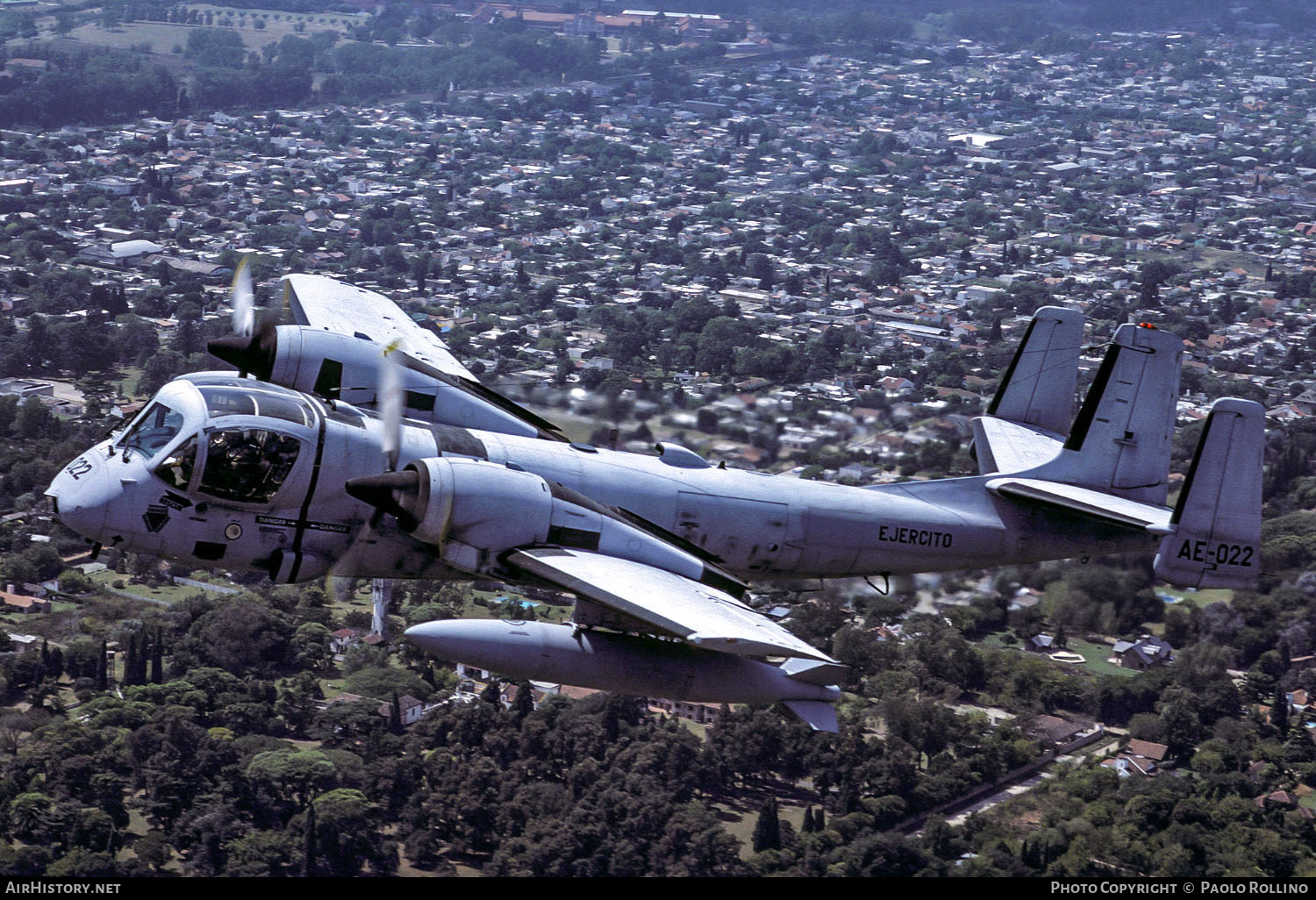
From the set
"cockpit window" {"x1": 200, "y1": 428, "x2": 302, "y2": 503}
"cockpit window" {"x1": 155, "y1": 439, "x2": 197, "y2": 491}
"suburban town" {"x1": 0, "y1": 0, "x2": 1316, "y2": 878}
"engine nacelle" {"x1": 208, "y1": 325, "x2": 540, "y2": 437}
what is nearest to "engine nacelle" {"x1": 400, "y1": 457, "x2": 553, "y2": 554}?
"cockpit window" {"x1": 200, "y1": 428, "x2": 302, "y2": 503}

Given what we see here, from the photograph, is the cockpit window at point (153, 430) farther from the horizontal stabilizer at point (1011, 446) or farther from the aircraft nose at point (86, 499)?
the horizontal stabilizer at point (1011, 446)

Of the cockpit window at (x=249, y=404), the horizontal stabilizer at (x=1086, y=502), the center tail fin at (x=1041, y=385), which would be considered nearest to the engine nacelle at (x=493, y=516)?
the cockpit window at (x=249, y=404)

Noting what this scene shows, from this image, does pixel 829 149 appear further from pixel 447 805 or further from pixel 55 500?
pixel 55 500

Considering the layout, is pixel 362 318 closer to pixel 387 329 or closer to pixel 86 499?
pixel 387 329

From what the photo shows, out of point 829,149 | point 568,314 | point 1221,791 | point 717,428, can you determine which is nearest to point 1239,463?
point 717,428

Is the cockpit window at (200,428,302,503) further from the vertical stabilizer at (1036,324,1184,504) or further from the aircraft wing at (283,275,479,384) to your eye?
the vertical stabilizer at (1036,324,1184,504)

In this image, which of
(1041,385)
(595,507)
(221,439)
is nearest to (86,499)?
(221,439)

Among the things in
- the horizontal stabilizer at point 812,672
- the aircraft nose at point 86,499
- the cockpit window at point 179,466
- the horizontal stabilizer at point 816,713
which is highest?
the cockpit window at point 179,466
